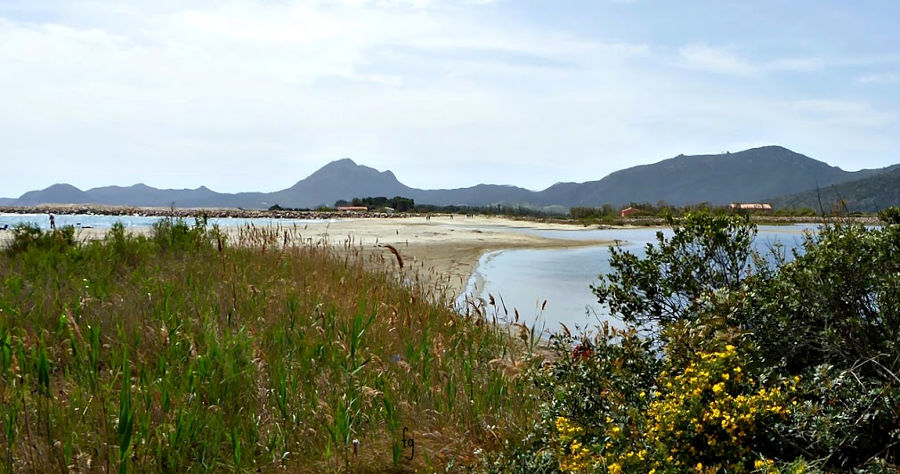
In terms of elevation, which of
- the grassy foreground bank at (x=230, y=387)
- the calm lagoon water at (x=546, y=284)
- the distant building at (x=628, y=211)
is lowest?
the calm lagoon water at (x=546, y=284)

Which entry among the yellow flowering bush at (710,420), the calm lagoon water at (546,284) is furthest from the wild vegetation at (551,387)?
the calm lagoon water at (546,284)

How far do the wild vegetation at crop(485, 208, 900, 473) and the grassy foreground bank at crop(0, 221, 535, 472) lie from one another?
63 centimetres

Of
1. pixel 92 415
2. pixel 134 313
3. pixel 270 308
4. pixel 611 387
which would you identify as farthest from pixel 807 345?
pixel 134 313

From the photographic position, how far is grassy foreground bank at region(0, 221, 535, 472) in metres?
3.28

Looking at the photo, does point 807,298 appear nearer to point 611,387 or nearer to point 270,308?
point 611,387

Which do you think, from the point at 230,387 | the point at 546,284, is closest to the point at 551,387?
the point at 230,387

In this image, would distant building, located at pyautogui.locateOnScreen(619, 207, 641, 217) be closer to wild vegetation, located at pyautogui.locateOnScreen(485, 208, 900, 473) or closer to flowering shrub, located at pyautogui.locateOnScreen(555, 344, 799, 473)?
wild vegetation, located at pyautogui.locateOnScreen(485, 208, 900, 473)

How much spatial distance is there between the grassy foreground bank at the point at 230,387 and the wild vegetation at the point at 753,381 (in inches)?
24.9

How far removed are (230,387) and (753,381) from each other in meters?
3.28

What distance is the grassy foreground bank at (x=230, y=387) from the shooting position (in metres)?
3.28

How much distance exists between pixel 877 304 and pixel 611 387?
1.63 meters

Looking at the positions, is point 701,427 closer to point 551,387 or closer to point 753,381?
point 753,381

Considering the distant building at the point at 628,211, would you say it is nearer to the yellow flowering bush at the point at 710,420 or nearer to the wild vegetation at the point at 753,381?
the wild vegetation at the point at 753,381

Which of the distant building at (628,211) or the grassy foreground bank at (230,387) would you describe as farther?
the distant building at (628,211)
